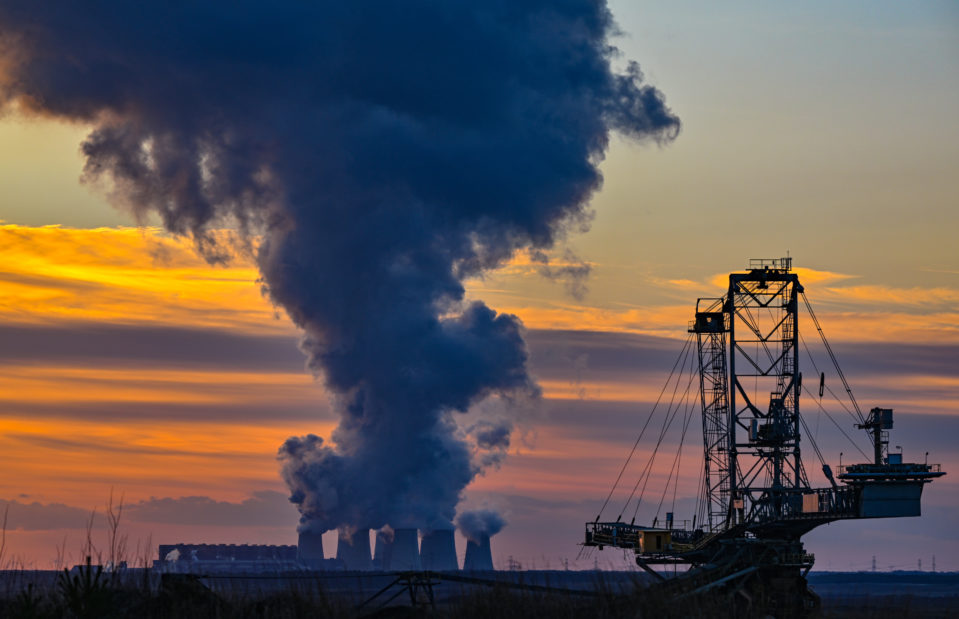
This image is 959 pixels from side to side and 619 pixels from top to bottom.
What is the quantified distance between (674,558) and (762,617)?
51.8 metres

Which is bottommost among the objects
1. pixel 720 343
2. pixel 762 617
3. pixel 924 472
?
pixel 762 617

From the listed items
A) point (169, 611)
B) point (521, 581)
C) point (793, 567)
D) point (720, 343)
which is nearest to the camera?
point (521, 581)

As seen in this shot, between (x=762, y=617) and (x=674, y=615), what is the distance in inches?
185

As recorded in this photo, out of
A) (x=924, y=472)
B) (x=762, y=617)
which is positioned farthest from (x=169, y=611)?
(x=924, y=472)

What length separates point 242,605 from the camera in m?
45.9

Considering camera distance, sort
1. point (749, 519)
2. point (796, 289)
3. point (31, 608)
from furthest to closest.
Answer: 1. point (796, 289)
2. point (749, 519)
3. point (31, 608)

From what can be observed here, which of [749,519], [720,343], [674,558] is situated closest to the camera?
[674,558]

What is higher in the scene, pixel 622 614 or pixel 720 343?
pixel 720 343

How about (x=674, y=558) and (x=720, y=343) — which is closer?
(x=674, y=558)

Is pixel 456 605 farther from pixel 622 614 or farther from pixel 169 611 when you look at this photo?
pixel 169 611

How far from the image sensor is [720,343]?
415 feet

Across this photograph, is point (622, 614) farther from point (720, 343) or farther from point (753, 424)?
point (720, 343)

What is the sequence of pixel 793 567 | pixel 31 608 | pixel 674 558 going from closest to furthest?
1. pixel 31 608
2. pixel 793 567
3. pixel 674 558

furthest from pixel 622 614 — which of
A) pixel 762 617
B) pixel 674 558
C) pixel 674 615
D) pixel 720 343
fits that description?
pixel 720 343
